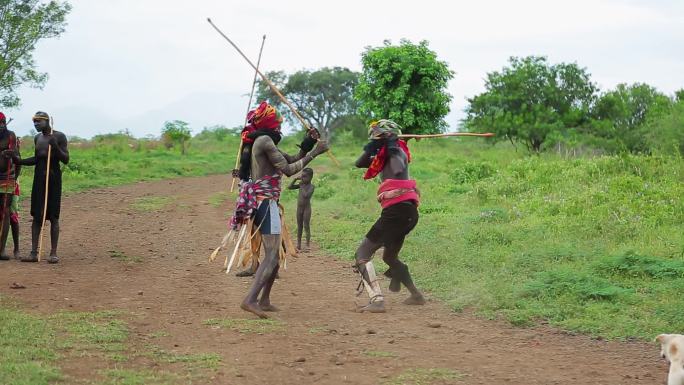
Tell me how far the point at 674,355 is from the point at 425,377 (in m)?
1.67

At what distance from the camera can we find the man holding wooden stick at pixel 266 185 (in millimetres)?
8320

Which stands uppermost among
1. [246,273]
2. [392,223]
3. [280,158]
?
[280,158]

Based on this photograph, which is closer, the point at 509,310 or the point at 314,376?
the point at 314,376

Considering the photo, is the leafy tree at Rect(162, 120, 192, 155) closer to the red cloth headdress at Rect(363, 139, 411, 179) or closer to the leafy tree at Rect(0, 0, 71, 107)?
the leafy tree at Rect(0, 0, 71, 107)

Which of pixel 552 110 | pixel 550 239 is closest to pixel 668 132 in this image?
pixel 552 110

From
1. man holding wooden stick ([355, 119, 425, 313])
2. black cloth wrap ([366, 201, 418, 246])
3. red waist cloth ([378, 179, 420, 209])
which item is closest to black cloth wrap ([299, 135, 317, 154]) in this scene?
man holding wooden stick ([355, 119, 425, 313])

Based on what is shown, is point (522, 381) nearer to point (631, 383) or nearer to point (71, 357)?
point (631, 383)

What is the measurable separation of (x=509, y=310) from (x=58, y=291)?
15.6ft

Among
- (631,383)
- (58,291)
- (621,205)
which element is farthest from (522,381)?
(621,205)

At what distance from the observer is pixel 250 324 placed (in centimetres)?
783

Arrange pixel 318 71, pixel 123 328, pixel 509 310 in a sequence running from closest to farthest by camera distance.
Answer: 1. pixel 123 328
2. pixel 509 310
3. pixel 318 71

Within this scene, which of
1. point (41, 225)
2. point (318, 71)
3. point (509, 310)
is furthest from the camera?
point (318, 71)

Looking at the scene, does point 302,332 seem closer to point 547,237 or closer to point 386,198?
point 386,198

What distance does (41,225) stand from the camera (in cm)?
1170
